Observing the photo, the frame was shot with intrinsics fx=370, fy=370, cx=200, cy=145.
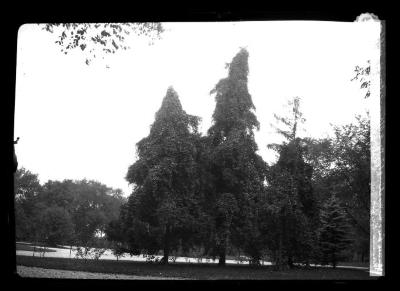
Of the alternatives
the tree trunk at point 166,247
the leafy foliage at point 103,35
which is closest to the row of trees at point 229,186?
the tree trunk at point 166,247

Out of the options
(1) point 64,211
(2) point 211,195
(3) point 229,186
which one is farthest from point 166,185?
(1) point 64,211

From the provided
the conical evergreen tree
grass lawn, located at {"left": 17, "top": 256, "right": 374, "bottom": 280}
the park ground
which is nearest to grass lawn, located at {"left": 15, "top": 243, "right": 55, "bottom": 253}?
the park ground

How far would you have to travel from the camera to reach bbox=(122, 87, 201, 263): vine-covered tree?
16859 mm

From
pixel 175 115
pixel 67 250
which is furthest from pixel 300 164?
pixel 67 250

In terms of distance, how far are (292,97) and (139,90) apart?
771 centimetres

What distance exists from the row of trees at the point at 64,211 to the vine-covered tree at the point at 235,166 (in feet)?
16.5

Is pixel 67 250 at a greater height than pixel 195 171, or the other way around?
pixel 195 171

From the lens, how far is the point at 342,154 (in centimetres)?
2255

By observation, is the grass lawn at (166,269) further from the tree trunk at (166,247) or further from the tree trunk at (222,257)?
the tree trunk at (222,257)

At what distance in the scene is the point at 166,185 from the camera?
1744 cm

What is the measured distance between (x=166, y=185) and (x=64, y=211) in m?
4.66

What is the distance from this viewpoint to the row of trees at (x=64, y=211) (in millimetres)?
15438

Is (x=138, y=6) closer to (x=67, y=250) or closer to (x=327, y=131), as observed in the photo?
(x=67, y=250)

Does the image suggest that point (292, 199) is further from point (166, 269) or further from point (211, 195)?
point (166, 269)
